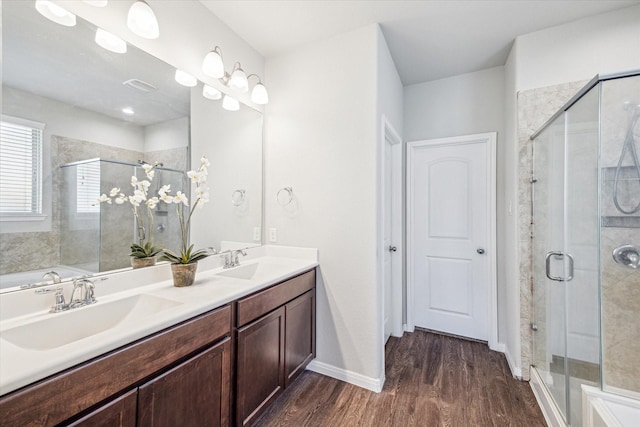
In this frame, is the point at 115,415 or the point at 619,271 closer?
the point at 115,415

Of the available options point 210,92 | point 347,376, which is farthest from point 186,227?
point 347,376

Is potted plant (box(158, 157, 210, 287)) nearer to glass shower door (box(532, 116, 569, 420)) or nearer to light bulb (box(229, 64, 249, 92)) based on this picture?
light bulb (box(229, 64, 249, 92))

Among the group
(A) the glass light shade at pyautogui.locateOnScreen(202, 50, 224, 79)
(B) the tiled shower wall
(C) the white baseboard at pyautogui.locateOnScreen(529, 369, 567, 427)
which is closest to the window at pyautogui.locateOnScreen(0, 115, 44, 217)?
(A) the glass light shade at pyautogui.locateOnScreen(202, 50, 224, 79)

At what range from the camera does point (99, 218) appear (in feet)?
4.51

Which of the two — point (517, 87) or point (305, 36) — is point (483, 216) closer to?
point (517, 87)

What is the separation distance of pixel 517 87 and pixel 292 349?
8.73ft

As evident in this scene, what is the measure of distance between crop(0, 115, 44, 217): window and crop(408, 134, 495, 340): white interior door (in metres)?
2.87

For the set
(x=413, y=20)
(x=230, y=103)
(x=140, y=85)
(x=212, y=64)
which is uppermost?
(x=413, y=20)

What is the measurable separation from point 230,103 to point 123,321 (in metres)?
1.63

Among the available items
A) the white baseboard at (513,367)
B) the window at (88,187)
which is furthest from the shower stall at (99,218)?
the white baseboard at (513,367)

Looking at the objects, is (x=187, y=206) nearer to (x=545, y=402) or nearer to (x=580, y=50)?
(x=545, y=402)

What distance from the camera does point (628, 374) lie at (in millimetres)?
1798

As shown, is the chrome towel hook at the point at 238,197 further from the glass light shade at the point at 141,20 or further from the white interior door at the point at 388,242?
the white interior door at the point at 388,242

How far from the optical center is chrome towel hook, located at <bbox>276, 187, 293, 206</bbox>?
92.0 inches
